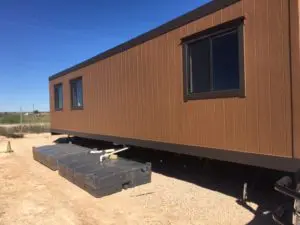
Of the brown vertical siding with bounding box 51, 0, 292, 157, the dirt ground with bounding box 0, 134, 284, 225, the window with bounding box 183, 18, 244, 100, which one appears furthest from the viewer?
the window with bounding box 183, 18, 244, 100

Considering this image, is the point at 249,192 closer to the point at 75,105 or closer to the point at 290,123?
the point at 290,123

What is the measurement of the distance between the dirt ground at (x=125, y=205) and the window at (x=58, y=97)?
6987 mm

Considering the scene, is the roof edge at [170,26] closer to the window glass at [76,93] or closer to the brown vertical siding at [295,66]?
the brown vertical siding at [295,66]

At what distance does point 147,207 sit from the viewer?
5.34 m

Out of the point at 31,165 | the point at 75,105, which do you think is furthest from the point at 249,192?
the point at 75,105

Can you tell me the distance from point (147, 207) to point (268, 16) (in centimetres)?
347

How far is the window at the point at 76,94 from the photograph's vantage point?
12031mm

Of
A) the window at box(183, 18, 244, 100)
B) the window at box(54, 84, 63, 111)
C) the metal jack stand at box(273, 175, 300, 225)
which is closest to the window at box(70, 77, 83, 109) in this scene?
the window at box(54, 84, 63, 111)

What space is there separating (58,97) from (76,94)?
2416mm

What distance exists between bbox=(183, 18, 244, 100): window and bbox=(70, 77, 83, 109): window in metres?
6.53

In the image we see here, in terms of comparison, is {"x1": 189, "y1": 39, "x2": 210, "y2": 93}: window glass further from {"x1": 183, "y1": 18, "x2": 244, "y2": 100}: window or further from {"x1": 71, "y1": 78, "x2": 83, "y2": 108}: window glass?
{"x1": 71, "y1": 78, "x2": 83, "y2": 108}: window glass

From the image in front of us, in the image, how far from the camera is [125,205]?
549cm

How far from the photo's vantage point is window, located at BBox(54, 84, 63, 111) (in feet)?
46.5

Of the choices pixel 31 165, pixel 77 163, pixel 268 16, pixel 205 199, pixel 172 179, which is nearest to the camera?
pixel 268 16
